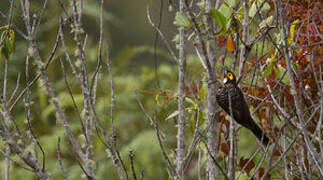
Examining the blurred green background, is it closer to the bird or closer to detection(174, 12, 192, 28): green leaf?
the bird

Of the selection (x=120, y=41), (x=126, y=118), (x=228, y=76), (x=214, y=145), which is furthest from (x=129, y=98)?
(x=214, y=145)

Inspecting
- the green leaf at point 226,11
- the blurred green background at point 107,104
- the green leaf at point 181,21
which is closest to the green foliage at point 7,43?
the green leaf at point 181,21

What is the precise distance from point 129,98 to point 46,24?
60.7 inches

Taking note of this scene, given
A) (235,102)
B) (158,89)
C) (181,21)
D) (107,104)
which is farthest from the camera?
(107,104)

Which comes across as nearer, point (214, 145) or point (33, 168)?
point (33, 168)

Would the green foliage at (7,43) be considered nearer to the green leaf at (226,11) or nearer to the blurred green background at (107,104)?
the green leaf at (226,11)

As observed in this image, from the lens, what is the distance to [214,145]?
4.01ft

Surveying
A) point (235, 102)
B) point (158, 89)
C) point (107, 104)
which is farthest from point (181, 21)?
point (107, 104)

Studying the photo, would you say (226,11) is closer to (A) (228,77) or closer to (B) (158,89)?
(A) (228,77)

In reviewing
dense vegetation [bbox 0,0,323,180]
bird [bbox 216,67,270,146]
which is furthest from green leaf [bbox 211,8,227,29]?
bird [bbox 216,67,270,146]

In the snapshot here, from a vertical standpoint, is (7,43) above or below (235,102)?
above

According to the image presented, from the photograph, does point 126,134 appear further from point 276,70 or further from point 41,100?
point 276,70

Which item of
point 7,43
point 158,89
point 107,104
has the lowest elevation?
point 107,104

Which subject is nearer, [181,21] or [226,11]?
[181,21]
